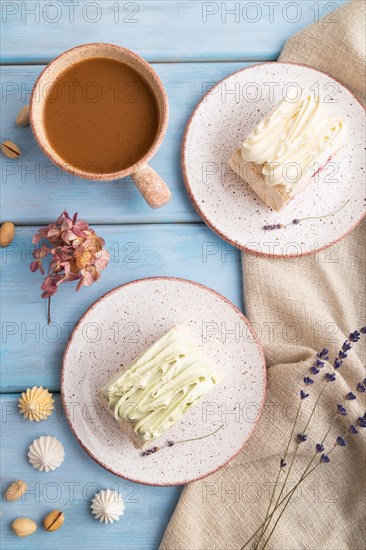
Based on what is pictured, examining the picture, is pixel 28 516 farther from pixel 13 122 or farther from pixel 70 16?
pixel 70 16

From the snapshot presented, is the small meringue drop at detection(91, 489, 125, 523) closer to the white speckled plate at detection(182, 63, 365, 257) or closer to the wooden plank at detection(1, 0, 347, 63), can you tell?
the white speckled plate at detection(182, 63, 365, 257)

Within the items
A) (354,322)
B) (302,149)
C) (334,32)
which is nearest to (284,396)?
(354,322)

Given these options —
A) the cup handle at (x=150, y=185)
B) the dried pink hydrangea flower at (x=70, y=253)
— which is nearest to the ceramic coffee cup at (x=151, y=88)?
the cup handle at (x=150, y=185)

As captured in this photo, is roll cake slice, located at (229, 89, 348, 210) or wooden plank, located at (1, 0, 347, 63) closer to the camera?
roll cake slice, located at (229, 89, 348, 210)

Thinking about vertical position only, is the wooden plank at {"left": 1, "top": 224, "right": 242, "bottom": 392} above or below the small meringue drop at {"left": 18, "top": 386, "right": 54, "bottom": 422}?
above

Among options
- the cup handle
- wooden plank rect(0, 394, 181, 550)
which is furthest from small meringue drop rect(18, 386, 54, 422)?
the cup handle
